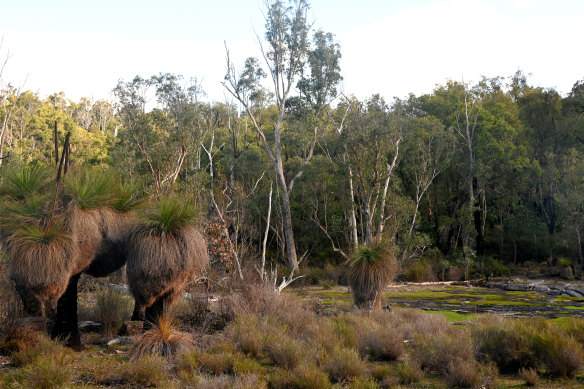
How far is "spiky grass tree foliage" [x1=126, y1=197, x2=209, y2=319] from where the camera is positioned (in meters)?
9.45

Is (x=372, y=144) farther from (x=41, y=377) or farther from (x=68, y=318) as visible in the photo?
(x=41, y=377)

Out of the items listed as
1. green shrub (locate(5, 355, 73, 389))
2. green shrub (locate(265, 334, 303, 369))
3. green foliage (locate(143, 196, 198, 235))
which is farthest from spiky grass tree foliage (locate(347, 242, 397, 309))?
green shrub (locate(5, 355, 73, 389))

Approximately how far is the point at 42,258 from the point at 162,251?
1.99 meters

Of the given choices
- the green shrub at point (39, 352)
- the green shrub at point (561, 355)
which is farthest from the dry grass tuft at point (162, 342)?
the green shrub at point (561, 355)

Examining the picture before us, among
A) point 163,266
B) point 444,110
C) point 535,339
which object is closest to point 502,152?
point 444,110

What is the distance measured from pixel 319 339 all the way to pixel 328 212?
3010cm

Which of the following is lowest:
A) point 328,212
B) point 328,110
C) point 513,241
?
point 513,241

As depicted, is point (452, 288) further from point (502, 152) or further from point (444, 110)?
point (444, 110)

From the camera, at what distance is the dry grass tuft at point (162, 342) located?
9.44 metres

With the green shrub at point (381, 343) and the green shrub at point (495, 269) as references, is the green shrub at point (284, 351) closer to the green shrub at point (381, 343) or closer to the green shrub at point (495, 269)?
the green shrub at point (381, 343)

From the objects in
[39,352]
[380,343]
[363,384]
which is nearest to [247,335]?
[380,343]

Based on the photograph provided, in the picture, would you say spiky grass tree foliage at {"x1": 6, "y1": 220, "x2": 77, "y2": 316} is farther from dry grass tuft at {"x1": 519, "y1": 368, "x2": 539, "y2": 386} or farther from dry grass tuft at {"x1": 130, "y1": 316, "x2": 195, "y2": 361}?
dry grass tuft at {"x1": 519, "y1": 368, "x2": 539, "y2": 386}

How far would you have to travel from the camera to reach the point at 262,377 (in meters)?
8.71

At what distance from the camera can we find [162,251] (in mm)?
9430
